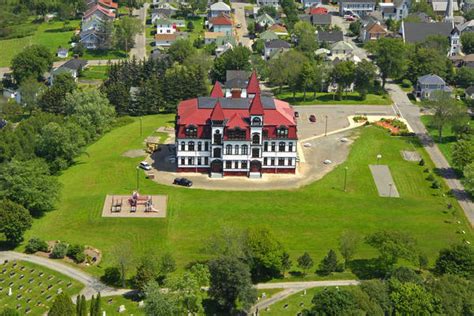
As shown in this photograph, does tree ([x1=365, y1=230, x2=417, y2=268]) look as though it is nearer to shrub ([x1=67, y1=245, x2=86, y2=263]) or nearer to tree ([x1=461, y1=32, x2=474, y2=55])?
shrub ([x1=67, y1=245, x2=86, y2=263])

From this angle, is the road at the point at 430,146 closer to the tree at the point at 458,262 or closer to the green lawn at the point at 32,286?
the tree at the point at 458,262

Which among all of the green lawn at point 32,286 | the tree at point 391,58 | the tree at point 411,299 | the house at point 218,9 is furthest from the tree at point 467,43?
the green lawn at point 32,286

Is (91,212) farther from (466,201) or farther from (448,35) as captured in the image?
(448,35)

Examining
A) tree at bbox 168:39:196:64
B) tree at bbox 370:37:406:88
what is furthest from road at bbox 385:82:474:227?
tree at bbox 168:39:196:64

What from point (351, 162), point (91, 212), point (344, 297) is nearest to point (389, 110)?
point (351, 162)

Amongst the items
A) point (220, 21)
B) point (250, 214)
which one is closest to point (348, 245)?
point (250, 214)

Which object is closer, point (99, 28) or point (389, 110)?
point (389, 110)
